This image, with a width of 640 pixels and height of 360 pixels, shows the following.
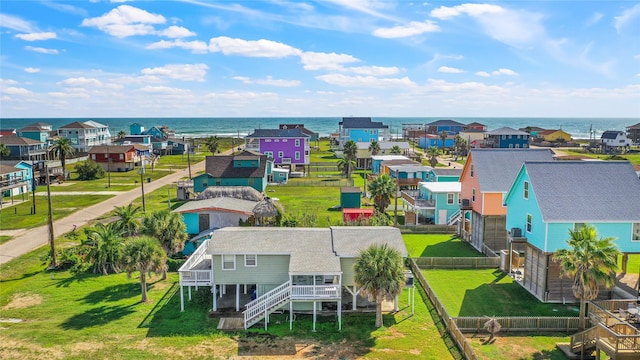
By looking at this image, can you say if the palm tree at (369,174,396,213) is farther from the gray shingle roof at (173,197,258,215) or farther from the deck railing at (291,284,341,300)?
the deck railing at (291,284,341,300)

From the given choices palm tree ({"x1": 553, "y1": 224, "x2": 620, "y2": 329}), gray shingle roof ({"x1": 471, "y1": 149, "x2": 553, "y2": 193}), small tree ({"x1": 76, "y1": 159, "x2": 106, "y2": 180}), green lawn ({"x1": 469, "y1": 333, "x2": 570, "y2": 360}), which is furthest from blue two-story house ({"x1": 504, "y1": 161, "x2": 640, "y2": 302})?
small tree ({"x1": 76, "y1": 159, "x2": 106, "y2": 180})

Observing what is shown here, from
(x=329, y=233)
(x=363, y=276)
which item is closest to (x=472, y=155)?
(x=329, y=233)

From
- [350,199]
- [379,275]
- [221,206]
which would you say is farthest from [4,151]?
[379,275]

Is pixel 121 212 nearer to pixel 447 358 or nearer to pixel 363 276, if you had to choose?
pixel 363 276

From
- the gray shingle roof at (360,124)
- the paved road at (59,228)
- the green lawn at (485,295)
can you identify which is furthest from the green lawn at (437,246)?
the gray shingle roof at (360,124)

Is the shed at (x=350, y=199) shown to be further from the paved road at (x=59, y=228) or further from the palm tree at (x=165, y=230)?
the paved road at (x=59, y=228)

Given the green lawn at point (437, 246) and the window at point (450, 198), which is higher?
the window at point (450, 198)
